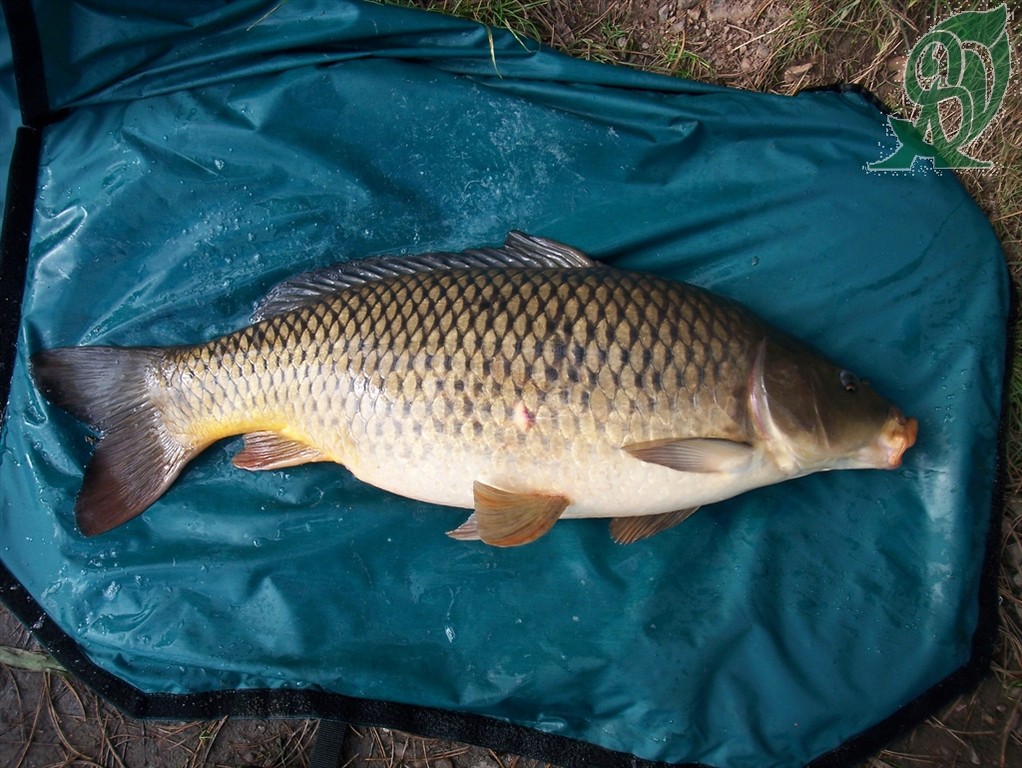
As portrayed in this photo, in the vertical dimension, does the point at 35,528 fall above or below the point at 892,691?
below

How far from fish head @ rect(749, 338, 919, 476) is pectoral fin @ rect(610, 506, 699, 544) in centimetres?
27

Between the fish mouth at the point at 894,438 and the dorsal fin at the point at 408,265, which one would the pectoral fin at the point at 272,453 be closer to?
the dorsal fin at the point at 408,265

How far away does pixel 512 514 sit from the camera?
4.69 ft

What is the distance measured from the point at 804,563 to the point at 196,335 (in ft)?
5.61

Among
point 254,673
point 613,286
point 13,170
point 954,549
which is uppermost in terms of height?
point 613,286

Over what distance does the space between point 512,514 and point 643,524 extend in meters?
0.35

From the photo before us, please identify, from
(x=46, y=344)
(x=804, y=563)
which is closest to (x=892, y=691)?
(x=804, y=563)

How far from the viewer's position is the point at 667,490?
1422 millimetres

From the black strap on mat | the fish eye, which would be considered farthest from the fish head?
the black strap on mat

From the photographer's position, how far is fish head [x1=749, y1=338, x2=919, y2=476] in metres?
1.41

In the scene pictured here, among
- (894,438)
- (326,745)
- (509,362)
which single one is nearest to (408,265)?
(509,362)

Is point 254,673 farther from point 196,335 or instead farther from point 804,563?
point 804,563

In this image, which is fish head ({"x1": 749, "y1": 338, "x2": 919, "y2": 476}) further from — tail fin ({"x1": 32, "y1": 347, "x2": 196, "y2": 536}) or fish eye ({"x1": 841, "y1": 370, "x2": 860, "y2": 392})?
tail fin ({"x1": 32, "y1": 347, "x2": 196, "y2": 536})

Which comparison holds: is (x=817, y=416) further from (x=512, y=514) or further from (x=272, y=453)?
(x=272, y=453)
